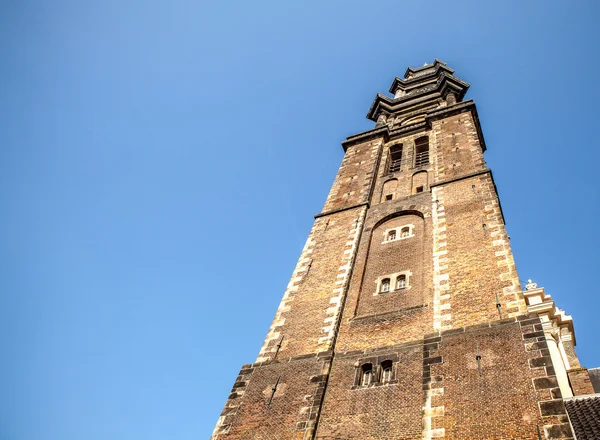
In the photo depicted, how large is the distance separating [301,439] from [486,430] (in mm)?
4189

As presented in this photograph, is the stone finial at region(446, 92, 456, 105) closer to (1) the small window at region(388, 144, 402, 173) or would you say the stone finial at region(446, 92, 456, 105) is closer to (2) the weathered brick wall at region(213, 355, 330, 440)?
(1) the small window at region(388, 144, 402, 173)

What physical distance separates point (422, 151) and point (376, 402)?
1888cm

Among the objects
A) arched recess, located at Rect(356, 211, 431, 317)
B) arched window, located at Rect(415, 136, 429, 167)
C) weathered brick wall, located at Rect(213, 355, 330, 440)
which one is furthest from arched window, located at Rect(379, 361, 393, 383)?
arched window, located at Rect(415, 136, 429, 167)

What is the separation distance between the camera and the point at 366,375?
13250 millimetres

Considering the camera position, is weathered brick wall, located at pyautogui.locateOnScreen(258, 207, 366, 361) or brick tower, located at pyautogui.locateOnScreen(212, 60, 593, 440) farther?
weathered brick wall, located at pyautogui.locateOnScreen(258, 207, 366, 361)

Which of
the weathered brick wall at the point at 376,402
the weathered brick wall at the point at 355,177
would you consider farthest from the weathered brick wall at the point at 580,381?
the weathered brick wall at the point at 355,177

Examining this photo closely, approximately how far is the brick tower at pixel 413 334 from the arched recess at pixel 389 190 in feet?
0.32

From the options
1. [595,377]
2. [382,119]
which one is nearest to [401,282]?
[595,377]

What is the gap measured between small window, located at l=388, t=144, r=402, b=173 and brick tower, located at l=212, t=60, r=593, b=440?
320 cm

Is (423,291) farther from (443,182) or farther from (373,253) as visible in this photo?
(443,182)

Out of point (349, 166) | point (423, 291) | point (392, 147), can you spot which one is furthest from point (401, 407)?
point (392, 147)

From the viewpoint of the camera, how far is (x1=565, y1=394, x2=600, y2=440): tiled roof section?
35.3ft

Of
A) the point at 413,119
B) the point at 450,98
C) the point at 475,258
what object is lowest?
the point at 475,258

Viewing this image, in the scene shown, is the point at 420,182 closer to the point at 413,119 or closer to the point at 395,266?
the point at 395,266
